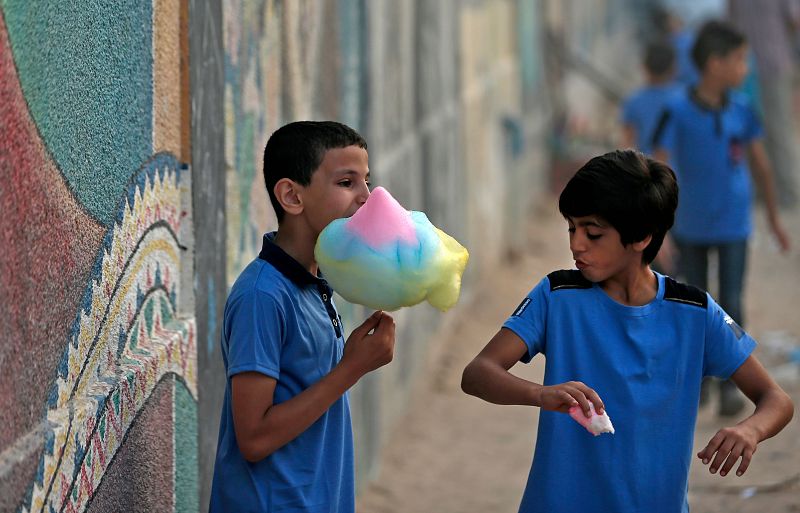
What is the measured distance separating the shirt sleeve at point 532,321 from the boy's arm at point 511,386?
2 centimetres

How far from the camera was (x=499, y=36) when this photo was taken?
39.9 feet

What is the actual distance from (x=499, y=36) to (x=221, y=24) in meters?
8.62

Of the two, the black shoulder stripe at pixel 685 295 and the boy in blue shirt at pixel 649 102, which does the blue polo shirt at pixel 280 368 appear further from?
the boy in blue shirt at pixel 649 102

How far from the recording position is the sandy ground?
A: 586 centimetres

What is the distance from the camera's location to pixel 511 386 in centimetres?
279

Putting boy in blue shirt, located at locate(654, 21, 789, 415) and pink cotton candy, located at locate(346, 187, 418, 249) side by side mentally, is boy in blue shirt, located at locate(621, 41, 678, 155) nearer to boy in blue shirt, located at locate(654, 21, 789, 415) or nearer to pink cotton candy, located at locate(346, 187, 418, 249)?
boy in blue shirt, located at locate(654, 21, 789, 415)

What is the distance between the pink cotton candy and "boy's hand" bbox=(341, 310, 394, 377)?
0.16 meters

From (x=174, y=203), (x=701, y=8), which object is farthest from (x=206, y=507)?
(x=701, y=8)

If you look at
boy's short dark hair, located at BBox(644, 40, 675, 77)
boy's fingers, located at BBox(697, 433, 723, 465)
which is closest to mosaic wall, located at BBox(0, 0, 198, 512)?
boy's fingers, located at BBox(697, 433, 723, 465)

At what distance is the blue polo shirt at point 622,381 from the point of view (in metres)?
2.88

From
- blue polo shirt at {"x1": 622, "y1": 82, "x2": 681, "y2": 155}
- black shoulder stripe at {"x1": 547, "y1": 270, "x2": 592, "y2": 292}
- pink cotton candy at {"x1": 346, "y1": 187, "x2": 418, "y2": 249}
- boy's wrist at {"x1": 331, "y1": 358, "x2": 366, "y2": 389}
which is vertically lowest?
boy's wrist at {"x1": 331, "y1": 358, "x2": 366, "y2": 389}

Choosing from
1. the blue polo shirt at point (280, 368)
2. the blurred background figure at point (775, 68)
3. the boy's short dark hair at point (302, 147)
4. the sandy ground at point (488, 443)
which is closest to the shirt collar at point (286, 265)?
the blue polo shirt at point (280, 368)

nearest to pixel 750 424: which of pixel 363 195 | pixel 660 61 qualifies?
pixel 363 195

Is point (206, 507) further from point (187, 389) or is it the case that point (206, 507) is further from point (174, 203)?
point (174, 203)
